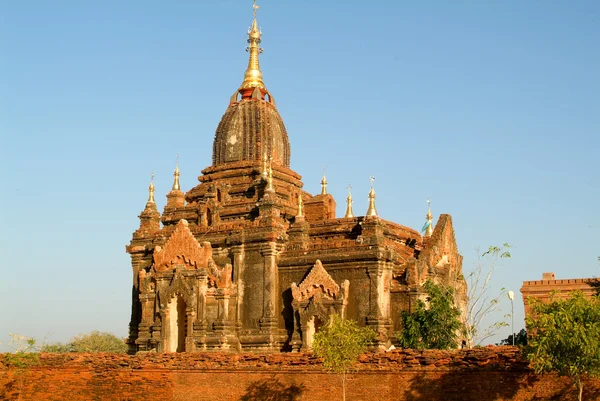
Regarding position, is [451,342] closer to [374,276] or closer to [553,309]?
[374,276]

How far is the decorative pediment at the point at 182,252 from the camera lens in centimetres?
3284

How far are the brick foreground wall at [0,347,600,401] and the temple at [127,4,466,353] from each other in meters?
5.52

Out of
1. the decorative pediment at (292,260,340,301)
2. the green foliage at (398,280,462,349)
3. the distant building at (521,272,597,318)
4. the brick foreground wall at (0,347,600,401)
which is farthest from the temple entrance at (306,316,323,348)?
the distant building at (521,272,597,318)

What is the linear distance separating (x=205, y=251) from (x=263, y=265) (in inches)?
92.8

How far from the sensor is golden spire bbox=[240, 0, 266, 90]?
39.8m

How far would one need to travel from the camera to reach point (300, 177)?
38.6m

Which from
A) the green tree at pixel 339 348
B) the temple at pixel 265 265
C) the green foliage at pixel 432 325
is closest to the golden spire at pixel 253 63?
the temple at pixel 265 265

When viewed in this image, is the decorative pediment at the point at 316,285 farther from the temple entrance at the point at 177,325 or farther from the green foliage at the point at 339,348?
the green foliage at the point at 339,348

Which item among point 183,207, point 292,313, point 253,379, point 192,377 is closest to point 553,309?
point 253,379

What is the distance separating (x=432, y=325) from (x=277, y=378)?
24.9ft

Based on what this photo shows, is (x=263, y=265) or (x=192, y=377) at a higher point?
(x=263, y=265)

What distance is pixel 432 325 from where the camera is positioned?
28.9 m

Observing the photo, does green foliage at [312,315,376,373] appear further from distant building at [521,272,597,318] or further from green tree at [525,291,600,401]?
distant building at [521,272,597,318]

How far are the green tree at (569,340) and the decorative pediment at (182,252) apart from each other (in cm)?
1646
